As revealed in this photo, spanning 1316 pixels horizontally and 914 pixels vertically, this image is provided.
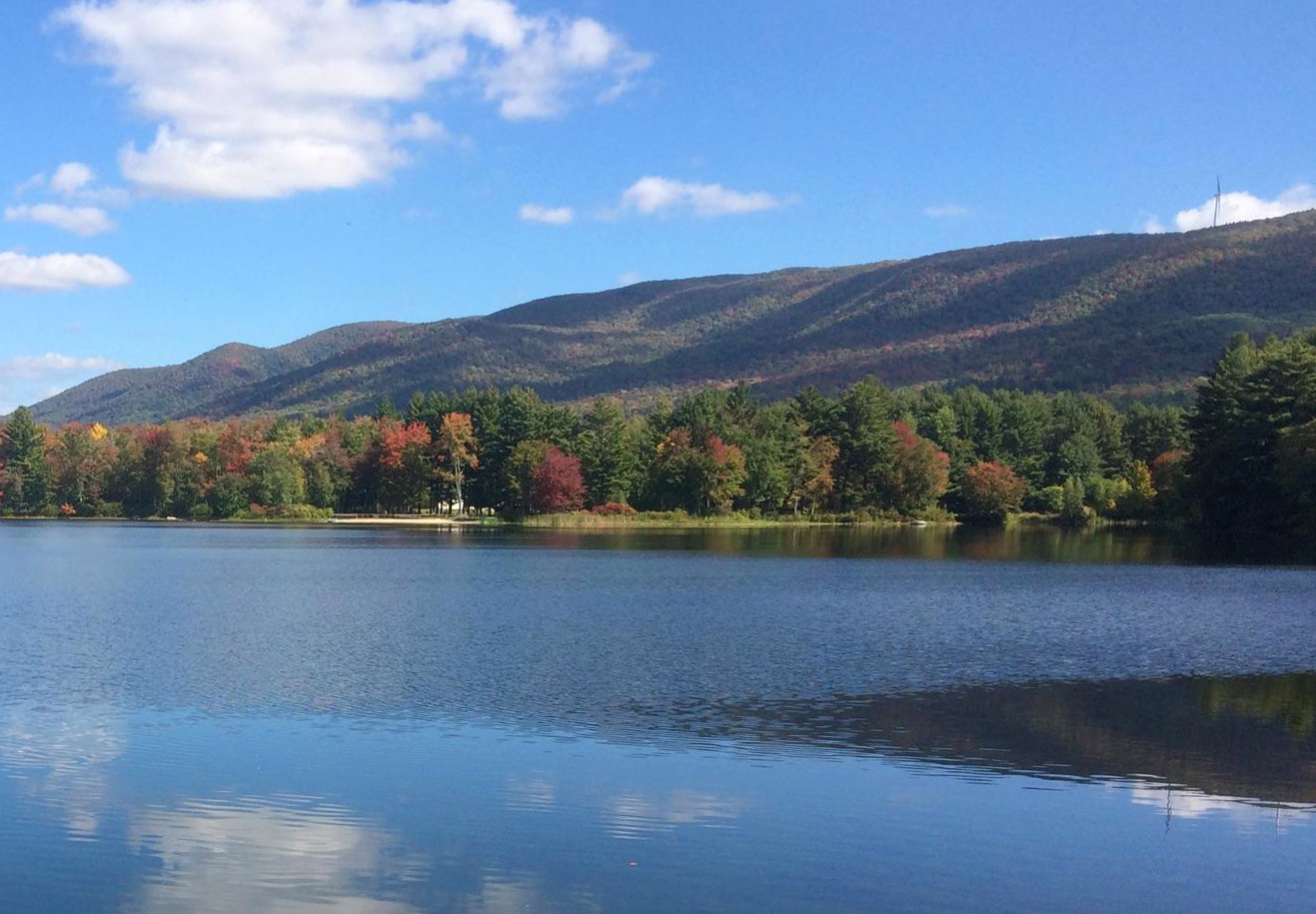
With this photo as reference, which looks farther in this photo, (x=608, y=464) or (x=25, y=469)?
(x=25, y=469)

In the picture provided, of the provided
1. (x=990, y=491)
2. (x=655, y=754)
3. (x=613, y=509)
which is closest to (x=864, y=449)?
(x=990, y=491)

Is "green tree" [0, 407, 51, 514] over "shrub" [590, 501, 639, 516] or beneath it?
over

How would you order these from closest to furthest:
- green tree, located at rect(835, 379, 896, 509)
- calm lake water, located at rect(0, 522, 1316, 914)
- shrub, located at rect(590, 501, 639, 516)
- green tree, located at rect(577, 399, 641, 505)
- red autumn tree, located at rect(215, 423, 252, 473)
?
calm lake water, located at rect(0, 522, 1316, 914) < shrub, located at rect(590, 501, 639, 516) < green tree, located at rect(577, 399, 641, 505) < green tree, located at rect(835, 379, 896, 509) < red autumn tree, located at rect(215, 423, 252, 473)

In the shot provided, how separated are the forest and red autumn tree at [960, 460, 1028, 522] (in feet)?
0.61

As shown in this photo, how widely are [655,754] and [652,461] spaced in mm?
83999

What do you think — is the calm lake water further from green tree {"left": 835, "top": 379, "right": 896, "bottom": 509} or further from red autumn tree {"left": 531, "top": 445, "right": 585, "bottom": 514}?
green tree {"left": 835, "top": 379, "right": 896, "bottom": 509}

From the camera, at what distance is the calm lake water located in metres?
11.6

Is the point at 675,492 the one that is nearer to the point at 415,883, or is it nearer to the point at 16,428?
the point at 16,428

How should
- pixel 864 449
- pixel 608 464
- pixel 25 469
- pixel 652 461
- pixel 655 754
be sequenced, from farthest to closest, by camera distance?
pixel 25 469 → pixel 864 449 → pixel 652 461 → pixel 608 464 → pixel 655 754

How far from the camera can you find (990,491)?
105 meters

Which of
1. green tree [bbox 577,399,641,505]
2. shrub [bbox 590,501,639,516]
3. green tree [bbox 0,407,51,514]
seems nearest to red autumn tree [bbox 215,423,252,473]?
green tree [bbox 0,407,51,514]

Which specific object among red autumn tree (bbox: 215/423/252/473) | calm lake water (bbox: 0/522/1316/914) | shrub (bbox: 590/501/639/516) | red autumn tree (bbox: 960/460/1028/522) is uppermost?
red autumn tree (bbox: 215/423/252/473)

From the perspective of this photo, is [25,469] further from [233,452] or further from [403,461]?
[403,461]

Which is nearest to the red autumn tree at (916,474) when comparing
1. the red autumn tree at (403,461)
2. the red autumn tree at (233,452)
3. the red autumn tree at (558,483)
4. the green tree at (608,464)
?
the green tree at (608,464)
